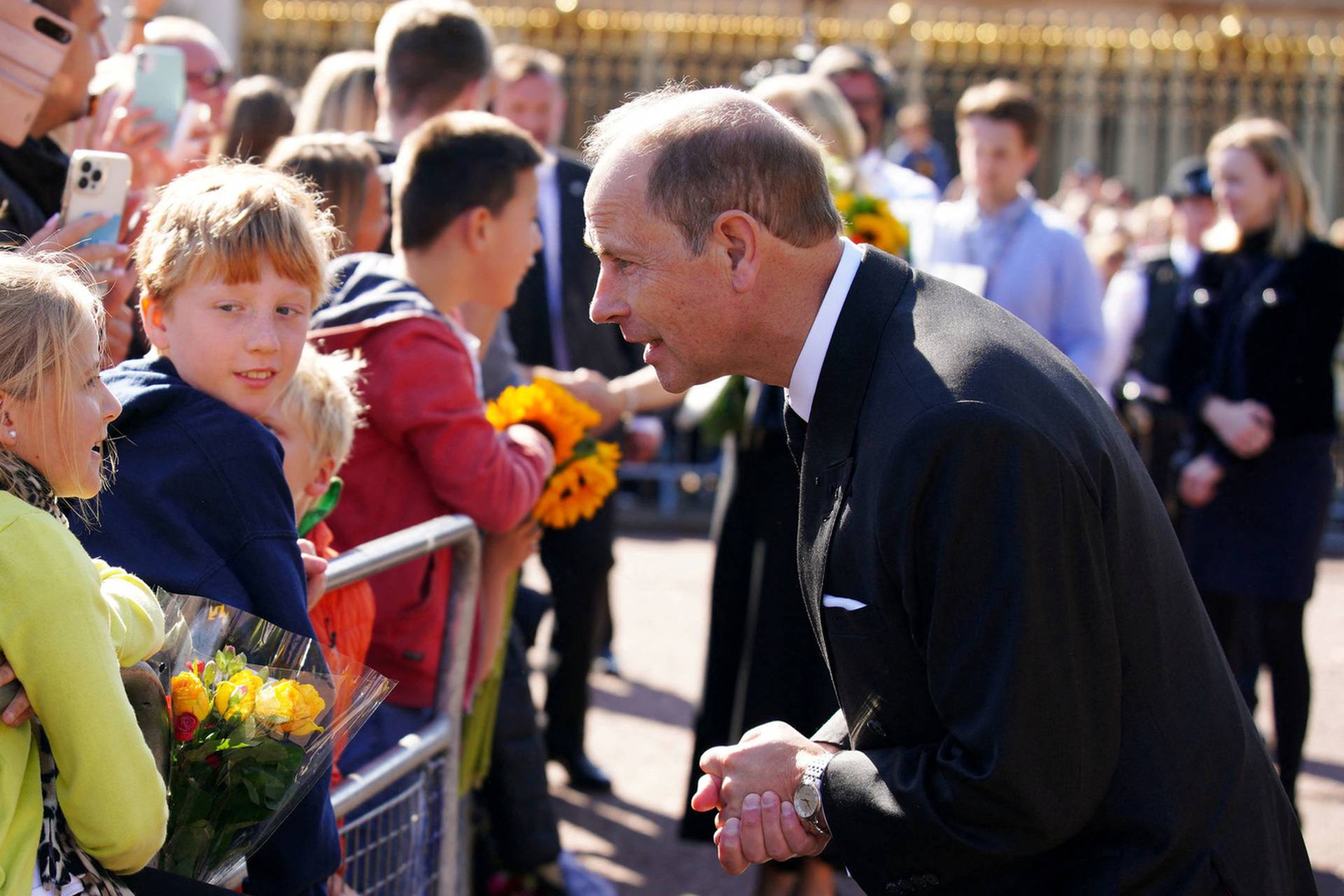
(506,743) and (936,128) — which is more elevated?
(936,128)

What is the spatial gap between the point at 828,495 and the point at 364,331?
1616 mm

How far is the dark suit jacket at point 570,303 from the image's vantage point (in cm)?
567

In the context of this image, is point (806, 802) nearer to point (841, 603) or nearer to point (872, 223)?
point (841, 603)

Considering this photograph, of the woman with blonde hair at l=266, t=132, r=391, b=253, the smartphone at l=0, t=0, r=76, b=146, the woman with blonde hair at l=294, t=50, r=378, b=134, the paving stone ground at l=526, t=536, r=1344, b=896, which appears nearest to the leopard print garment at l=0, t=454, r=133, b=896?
the smartphone at l=0, t=0, r=76, b=146

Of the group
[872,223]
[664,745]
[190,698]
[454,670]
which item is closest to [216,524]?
[190,698]

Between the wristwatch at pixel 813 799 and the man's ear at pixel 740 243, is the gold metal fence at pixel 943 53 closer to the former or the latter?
the man's ear at pixel 740 243

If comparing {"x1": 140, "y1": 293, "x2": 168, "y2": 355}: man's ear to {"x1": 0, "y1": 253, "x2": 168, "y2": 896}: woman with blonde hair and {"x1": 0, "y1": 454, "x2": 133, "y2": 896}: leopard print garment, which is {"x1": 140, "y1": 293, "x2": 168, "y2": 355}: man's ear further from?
{"x1": 0, "y1": 454, "x2": 133, "y2": 896}: leopard print garment

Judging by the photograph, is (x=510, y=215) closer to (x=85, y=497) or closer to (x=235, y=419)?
(x=235, y=419)

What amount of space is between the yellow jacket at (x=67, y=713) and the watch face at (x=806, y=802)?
0.90m

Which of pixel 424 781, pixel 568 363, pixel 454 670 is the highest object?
pixel 568 363

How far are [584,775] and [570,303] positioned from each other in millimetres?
1795

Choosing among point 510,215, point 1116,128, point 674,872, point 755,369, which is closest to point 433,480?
point 510,215

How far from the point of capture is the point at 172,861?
2.23 metres

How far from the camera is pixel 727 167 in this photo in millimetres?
2236
